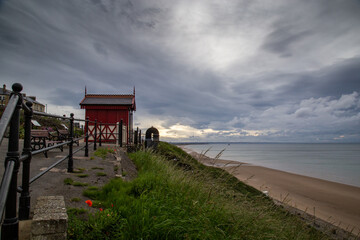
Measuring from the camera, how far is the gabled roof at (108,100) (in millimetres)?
16170

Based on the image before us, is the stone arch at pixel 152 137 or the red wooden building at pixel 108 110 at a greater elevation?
the red wooden building at pixel 108 110

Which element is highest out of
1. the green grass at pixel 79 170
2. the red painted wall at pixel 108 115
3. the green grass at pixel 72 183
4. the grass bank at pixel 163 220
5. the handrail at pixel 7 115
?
the red painted wall at pixel 108 115

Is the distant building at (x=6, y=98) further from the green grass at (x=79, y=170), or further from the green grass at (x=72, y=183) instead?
the green grass at (x=79, y=170)

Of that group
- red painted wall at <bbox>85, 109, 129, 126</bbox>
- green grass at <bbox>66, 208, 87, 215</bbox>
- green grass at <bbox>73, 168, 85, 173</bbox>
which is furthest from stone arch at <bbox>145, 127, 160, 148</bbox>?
green grass at <bbox>66, 208, 87, 215</bbox>

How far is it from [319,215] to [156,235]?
Result: 10049 millimetres

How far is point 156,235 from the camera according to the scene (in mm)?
2488

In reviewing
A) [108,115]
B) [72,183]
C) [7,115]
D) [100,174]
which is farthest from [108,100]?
[7,115]

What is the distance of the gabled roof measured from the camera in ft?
53.1

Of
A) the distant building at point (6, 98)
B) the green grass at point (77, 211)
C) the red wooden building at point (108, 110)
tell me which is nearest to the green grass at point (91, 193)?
the green grass at point (77, 211)

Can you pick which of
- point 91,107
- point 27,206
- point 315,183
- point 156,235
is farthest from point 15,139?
point 315,183

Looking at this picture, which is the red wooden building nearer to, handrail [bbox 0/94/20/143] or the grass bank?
the grass bank

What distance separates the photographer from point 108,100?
16.7 metres

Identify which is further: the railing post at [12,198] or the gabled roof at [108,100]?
the gabled roof at [108,100]

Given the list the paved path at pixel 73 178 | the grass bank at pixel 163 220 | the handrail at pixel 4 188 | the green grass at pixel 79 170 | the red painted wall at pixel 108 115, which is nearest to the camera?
the handrail at pixel 4 188
